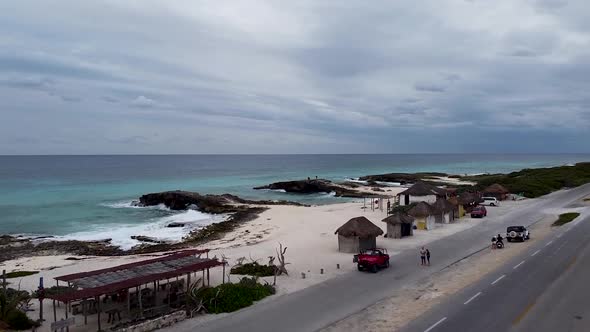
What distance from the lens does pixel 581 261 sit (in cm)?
2470

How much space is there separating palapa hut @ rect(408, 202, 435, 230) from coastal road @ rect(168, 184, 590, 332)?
7303 mm

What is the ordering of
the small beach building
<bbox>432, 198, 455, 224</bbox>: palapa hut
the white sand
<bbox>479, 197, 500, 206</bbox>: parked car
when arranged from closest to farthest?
1. the white sand
2. <bbox>432, 198, 455, 224</bbox>: palapa hut
3. the small beach building
4. <bbox>479, 197, 500, 206</bbox>: parked car

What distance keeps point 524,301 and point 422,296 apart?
380 centimetres

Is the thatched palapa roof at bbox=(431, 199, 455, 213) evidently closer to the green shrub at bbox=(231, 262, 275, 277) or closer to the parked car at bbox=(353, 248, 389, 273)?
the parked car at bbox=(353, 248, 389, 273)

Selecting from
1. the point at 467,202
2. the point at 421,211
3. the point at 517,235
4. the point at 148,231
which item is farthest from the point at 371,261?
the point at 148,231

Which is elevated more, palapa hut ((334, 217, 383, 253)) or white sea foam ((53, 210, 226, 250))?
palapa hut ((334, 217, 383, 253))

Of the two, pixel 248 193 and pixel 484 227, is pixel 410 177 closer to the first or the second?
pixel 248 193

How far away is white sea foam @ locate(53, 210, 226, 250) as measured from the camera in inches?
1679

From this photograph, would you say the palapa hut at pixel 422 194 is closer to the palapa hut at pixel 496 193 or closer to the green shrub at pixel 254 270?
the palapa hut at pixel 496 193

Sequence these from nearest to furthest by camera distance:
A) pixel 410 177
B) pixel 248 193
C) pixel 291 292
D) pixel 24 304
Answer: pixel 24 304
pixel 291 292
pixel 248 193
pixel 410 177

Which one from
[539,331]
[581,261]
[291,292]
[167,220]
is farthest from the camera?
[167,220]

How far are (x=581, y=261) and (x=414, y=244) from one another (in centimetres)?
1034

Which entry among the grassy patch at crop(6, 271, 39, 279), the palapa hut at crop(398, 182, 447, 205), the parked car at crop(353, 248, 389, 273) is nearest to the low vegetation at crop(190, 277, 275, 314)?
the parked car at crop(353, 248, 389, 273)

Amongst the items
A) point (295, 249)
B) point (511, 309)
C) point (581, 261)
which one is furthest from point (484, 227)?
point (511, 309)
